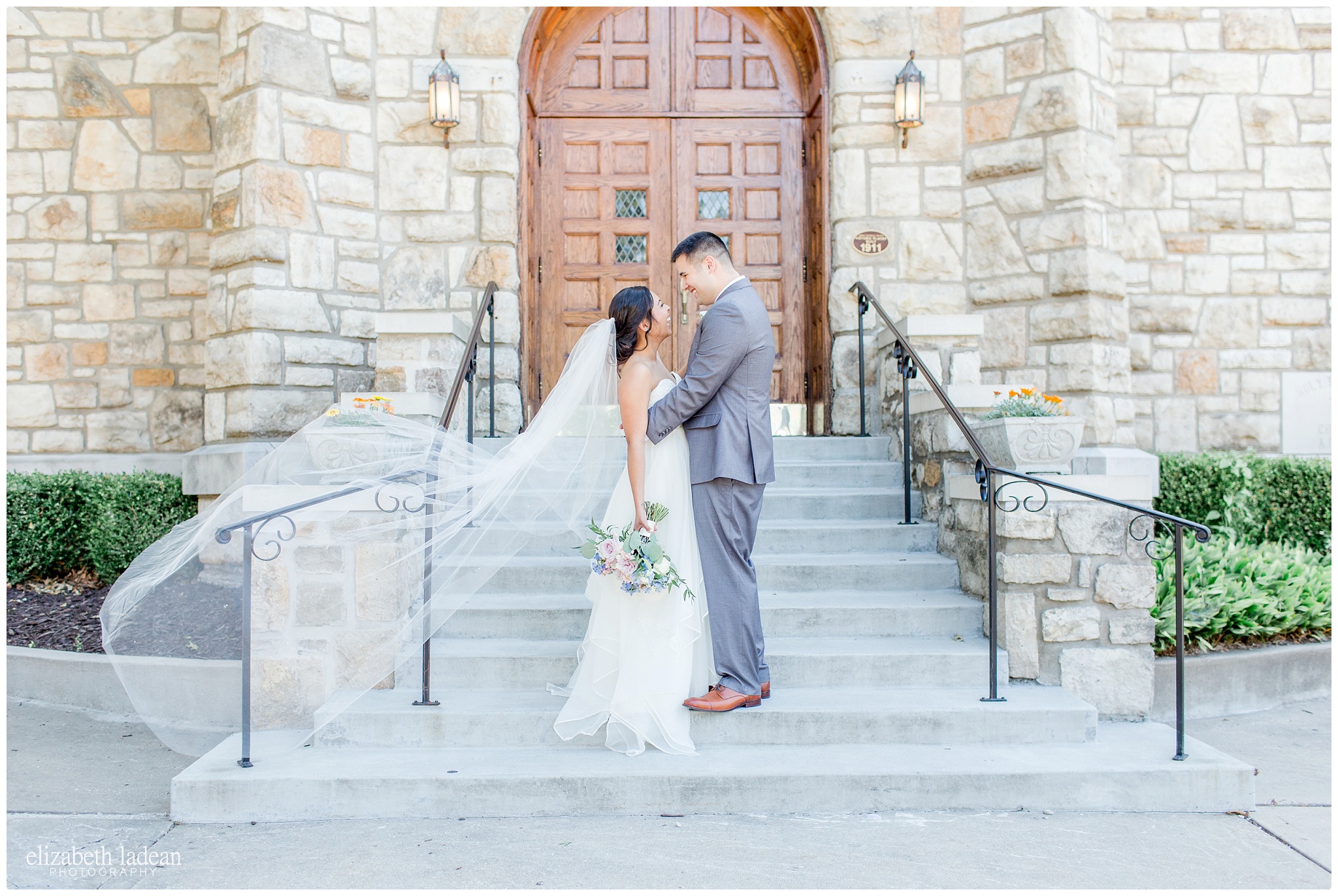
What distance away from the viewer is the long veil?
3.61 meters

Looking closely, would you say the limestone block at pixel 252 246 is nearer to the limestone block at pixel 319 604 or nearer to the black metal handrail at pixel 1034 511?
the limestone block at pixel 319 604

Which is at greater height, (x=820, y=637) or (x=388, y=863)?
(x=820, y=637)

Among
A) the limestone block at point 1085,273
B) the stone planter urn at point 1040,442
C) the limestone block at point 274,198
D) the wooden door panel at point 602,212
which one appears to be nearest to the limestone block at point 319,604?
the stone planter urn at point 1040,442

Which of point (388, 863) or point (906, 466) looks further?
point (906, 466)

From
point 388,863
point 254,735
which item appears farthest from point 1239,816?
point 254,735

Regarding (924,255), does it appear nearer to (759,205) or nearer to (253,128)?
(759,205)

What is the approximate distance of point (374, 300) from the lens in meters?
6.53

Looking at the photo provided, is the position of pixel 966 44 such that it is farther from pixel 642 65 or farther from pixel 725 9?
pixel 642 65

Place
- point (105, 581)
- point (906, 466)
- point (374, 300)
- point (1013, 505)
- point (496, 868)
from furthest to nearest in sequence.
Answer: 1. point (374, 300)
2. point (105, 581)
3. point (906, 466)
4. point (1013, 505)
5. point (496, 868)

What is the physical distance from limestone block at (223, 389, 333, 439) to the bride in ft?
11.1

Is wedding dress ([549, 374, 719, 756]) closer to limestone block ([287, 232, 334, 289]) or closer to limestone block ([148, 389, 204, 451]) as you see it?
limestone block ([287, 232, 334, 289])

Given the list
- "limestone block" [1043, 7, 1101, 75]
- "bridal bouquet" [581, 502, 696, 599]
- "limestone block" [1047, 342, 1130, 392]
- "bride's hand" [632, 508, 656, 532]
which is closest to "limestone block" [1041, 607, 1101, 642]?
"bridal bouquet" [581, 502, 696, 599]

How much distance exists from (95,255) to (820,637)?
6099 mm

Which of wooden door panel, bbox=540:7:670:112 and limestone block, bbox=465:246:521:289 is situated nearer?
limestone block, bbox=465:246:521:289
